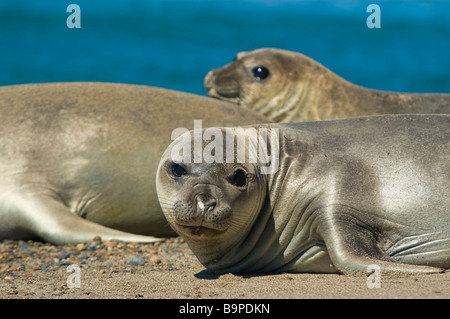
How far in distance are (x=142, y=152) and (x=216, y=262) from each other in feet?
6.62

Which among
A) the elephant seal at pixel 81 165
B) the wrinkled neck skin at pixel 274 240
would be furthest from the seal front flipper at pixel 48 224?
the wrinkled neck skin at pixel 274 240

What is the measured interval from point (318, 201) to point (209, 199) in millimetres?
613

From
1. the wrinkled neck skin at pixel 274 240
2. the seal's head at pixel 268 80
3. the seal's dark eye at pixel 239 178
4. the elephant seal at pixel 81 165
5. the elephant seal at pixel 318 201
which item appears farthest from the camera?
the seal's head at pixel 268 80

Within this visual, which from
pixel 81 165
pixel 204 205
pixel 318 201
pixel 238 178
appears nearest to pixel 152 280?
pixel 204 205

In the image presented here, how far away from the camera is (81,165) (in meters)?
6.51

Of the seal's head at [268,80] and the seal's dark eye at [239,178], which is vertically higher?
the seal's head at [268,80]

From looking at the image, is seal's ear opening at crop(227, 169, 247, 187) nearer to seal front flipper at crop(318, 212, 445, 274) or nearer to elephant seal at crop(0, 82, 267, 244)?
seal front flipper at crop(318, 212, 445, 274)

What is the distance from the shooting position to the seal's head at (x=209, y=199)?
4.38 metres

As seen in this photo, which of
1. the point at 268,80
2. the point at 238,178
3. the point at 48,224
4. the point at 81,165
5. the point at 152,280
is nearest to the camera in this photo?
the point at 152,280

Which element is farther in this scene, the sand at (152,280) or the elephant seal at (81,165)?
the elephant seal at (81,165)

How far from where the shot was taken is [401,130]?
193 inches

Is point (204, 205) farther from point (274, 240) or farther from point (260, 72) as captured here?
point (260, 72)

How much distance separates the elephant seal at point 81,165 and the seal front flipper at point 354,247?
2.05 meters

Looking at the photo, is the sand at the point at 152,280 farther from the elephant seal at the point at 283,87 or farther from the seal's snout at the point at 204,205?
the elephant seal at the point at 283,87
